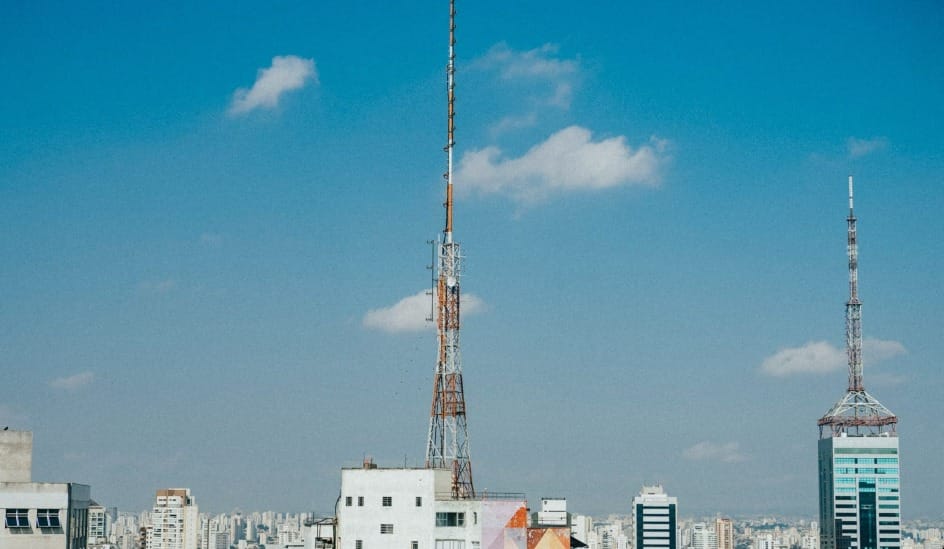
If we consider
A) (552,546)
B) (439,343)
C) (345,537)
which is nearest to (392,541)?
(345,537)

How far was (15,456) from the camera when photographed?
5828 cm

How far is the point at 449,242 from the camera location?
73312 mm

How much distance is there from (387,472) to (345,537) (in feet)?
11.6

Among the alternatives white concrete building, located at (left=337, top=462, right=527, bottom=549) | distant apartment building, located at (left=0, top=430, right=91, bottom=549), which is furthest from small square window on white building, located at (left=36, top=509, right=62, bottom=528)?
white concrete building, located at (left=337, top=462, right=527, bottom=549)

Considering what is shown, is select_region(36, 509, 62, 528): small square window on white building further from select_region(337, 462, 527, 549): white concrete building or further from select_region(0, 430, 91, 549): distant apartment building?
select_region(337, 462, 527, 549): white concrete building

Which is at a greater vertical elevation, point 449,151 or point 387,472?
point 449,151

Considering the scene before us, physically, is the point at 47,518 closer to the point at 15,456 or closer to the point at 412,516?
the point at 15,456

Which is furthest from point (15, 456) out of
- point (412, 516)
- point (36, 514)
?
point (412, 516)

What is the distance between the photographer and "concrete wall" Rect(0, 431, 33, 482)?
190ft

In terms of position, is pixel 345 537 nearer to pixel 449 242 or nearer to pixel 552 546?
pixel 552 546

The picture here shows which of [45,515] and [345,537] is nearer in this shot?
[45,515]

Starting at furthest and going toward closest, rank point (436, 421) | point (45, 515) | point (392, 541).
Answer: point (436, 421)
point (392, 541)
point (45, 515)

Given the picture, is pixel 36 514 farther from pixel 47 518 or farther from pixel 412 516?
pixel 412 516

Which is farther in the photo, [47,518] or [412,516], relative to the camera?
[412,516]
